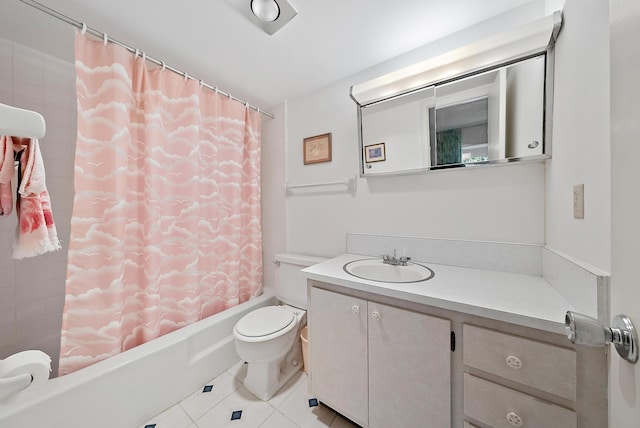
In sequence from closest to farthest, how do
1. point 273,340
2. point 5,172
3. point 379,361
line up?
point 5,172 → point 379,361 → point 273,340

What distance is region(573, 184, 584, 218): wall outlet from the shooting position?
28.7 inches

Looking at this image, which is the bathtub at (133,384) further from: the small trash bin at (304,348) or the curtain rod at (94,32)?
the curtain rod at (94,32)

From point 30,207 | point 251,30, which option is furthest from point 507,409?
point 251,30

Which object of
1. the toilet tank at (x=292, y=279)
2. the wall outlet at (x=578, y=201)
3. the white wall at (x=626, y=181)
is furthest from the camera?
the toilet tank at (x=292, y=279)

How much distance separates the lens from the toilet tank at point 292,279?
5.65ft

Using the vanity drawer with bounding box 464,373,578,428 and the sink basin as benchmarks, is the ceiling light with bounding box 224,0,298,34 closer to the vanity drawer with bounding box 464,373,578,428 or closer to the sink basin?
the sink basin

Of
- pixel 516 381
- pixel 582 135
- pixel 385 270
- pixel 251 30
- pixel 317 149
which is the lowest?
pixel 516 381

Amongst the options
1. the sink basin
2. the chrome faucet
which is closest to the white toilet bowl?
the sink basin

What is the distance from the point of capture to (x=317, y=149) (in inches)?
70.9

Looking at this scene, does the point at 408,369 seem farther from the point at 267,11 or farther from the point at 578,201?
the point at 267,11

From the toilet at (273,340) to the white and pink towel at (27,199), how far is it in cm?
98

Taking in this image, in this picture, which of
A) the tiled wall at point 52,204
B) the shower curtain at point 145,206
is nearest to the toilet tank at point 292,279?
the shower curtain at point 145,206

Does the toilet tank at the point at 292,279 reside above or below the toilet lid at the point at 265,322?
above

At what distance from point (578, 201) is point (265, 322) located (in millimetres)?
1614
